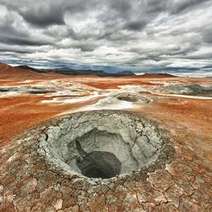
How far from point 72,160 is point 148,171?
6682mm

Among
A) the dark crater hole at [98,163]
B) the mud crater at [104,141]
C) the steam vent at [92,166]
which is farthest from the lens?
the dark crater hole at [98,163]

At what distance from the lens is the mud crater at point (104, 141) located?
48.5 ft

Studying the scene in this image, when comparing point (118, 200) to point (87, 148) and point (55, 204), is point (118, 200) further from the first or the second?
point (87, 148)

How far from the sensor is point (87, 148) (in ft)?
56.3

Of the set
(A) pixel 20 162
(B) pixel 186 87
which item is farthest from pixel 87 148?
(B) pixel 186 87

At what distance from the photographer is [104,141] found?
17.5 meters

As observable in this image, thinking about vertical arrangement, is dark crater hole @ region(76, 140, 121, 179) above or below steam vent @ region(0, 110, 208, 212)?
below

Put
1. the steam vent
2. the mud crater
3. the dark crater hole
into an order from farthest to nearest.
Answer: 1. the dark crater hole
2. the mud crater
3. the steam vent

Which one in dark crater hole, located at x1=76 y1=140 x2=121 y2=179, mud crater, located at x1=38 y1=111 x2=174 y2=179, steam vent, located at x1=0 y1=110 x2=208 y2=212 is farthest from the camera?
dark crater hole, located at x1=76 y1=140 x2=121 y2=179

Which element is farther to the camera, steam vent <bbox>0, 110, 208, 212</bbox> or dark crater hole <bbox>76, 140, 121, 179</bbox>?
dark crater hole <bbox>76, 140, 121, 179</bbox>

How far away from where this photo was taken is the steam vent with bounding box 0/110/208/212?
9367 mm

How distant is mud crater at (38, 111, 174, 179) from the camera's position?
582 inches

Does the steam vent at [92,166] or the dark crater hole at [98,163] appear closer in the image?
the steam vent at [92,166]

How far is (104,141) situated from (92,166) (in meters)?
1.95
